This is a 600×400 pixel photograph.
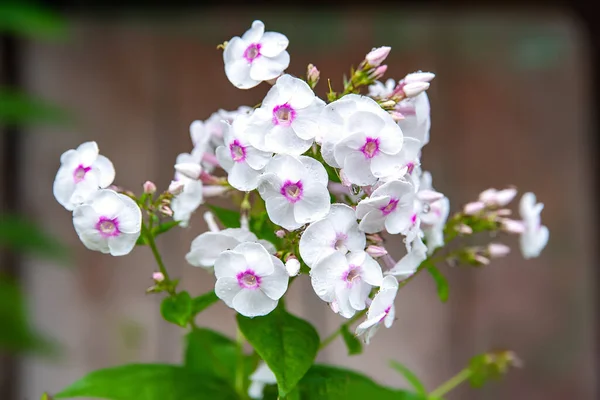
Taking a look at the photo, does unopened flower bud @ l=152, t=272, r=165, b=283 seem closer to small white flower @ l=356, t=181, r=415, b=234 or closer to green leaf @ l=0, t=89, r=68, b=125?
small white flower @ l=356, t=181, r=415, b=234

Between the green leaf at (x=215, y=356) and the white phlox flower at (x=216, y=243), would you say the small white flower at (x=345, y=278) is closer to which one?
the white phlox flower at (x=216, y=243)

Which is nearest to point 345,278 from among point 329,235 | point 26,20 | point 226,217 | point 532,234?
point 329,235

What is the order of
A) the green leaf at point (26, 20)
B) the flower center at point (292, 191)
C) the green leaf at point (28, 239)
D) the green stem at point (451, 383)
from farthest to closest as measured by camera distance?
1. the green leaf at point (28, 239)
2. the green leaf at point (26, 20)
3. the green stem at point (451, 383)
4. the flower center at point (292, 191)

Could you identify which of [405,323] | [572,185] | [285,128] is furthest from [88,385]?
[572,185]

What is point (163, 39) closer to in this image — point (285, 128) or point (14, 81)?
point (14, 81)

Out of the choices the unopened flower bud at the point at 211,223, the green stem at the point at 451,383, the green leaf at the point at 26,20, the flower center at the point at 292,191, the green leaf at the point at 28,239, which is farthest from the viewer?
the green leaf at the point at 28,239

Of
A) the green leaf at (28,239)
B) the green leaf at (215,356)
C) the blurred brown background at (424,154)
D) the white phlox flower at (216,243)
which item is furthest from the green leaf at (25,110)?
the white phlox flower at (216,243)
